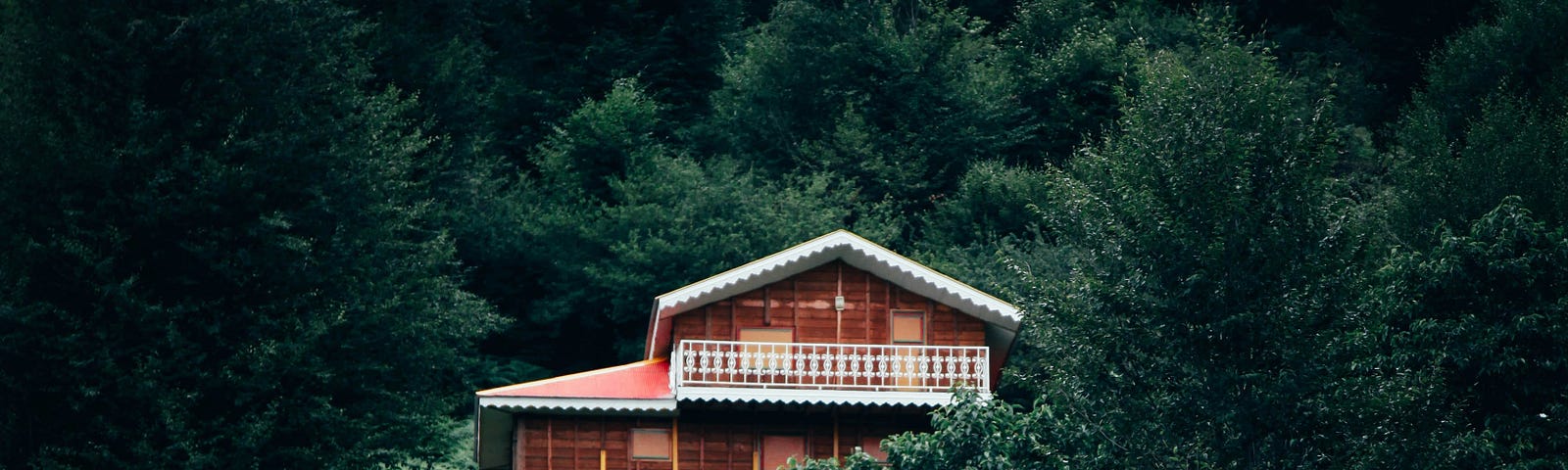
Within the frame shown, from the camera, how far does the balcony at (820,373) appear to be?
113ft

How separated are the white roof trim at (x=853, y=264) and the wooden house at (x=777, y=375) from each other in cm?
4

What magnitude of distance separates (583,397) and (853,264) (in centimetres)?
609

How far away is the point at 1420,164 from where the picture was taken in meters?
46.8

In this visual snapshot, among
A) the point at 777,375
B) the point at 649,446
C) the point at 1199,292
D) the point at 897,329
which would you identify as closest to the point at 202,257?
the point at 649,446

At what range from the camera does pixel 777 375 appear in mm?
35344

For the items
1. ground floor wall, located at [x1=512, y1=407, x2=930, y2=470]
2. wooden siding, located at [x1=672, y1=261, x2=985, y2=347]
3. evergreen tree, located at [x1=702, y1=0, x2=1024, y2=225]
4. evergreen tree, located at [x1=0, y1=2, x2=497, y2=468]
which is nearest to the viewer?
evergreen tree, located at [x1=0, y1=2, x2=497, y2=468]

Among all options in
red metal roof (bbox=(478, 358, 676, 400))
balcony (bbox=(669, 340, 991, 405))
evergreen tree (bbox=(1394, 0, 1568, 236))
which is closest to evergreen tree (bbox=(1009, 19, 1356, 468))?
balcony (bbox=(669, 340, 991, 405))

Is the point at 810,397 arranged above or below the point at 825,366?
below

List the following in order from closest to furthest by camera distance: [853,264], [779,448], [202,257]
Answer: [202,257]
[779,448]
[853,264]

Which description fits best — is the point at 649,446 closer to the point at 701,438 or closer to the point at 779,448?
the point at 701,438

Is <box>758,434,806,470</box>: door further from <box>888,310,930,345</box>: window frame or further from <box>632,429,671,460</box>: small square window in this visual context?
<box>888,310,930,345</box>: window frame

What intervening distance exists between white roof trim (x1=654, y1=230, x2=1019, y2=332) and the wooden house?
4cm

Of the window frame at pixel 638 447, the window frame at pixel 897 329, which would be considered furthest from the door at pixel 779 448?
the window frame at pixel 897 329

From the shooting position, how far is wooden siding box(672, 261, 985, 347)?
36188mm
